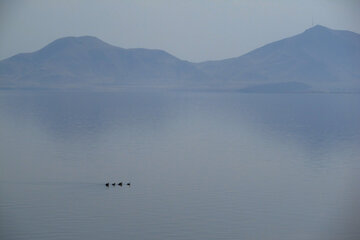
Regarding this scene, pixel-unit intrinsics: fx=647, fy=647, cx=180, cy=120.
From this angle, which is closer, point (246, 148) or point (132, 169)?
point (132, 169)

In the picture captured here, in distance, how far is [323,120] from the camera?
51281 mm

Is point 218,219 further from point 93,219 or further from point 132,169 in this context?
point 132,169

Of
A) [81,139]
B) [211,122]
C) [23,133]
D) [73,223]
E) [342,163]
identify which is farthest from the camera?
[211,122]

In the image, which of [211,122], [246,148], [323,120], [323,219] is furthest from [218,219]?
[323,120]

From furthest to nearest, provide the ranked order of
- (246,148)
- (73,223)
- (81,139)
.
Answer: (81,139) → (246,148) → (73,223)

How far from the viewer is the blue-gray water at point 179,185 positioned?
56.4ft

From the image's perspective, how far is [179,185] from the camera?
22.1 meters

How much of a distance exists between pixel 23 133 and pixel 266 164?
55.4 ft

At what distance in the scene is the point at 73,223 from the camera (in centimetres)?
1742

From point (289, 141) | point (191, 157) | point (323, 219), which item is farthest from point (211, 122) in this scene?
point (323, 219)

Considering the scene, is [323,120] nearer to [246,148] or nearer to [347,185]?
[246,148]

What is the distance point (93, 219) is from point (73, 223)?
2.11 feet

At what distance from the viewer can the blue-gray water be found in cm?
1719

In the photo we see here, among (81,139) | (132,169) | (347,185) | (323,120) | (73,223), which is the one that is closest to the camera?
(73,223)
